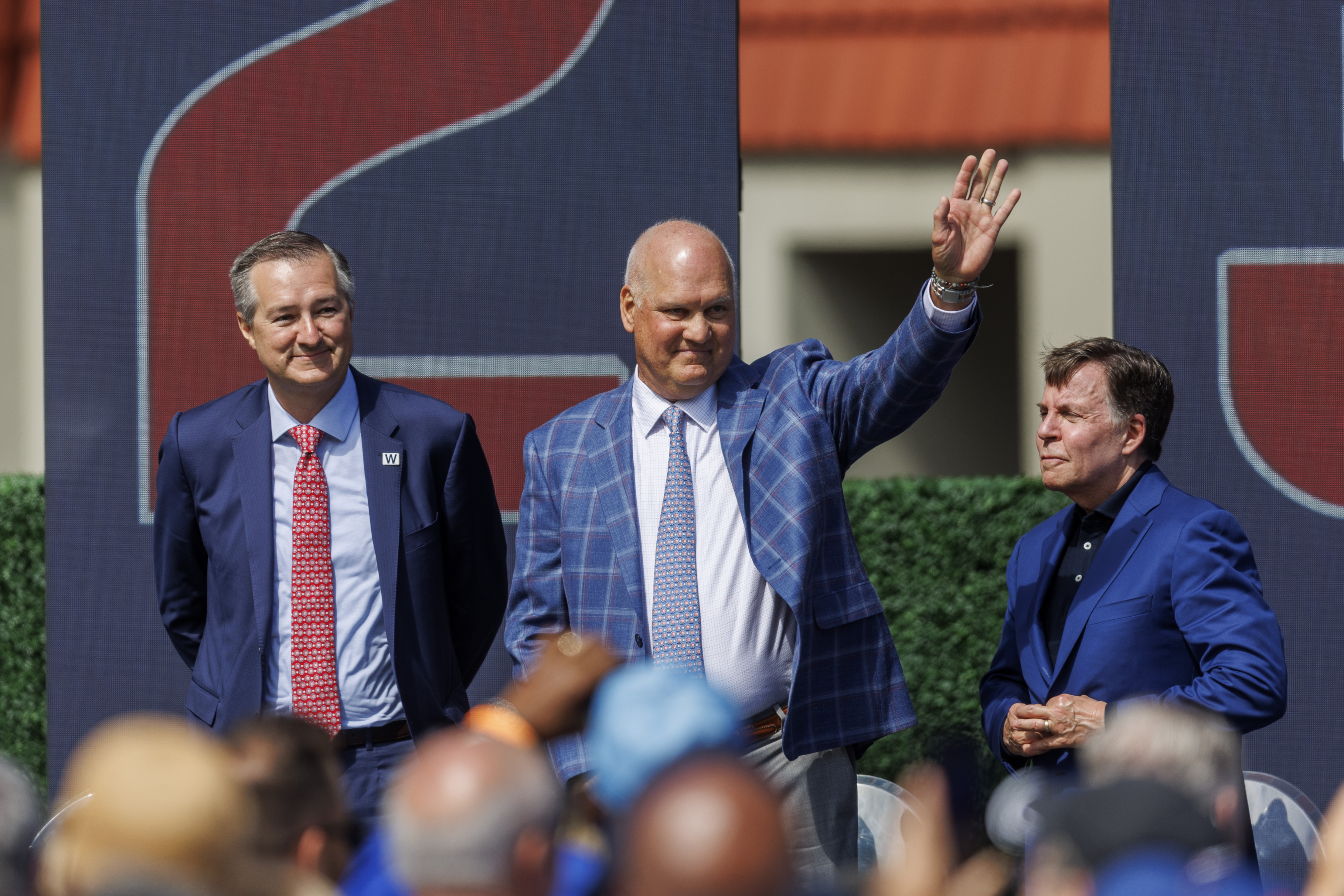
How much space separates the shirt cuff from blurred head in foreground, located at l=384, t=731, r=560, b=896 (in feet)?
5.25

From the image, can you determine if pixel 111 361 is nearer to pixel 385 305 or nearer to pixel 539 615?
pixel 385 305

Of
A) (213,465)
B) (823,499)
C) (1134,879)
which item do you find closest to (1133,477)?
(823,499)

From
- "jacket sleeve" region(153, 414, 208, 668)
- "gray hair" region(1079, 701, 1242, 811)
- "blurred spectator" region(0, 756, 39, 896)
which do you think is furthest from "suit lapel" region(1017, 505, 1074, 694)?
"blurred spectator" region(0, 756, 39, 896)

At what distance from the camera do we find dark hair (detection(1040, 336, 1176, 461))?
10.7 ft

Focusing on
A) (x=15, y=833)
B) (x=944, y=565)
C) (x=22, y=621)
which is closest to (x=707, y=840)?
(x=15, y=833)

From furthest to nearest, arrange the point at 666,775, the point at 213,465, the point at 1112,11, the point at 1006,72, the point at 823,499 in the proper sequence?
1. the point at 1006,72
2. the point at 1112,11
3. the point at 213,465
4. the point at 823,499
5. the point at 666,775

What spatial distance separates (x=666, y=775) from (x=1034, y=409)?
6.61m

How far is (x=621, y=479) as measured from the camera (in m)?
3.23

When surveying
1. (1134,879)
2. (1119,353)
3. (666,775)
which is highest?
(1119,353)

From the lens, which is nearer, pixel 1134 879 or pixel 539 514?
pixel 1134 879

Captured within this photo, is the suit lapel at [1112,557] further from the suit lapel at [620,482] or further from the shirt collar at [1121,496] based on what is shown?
the suit lapel at [620,482]

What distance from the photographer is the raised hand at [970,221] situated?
311 centimetres

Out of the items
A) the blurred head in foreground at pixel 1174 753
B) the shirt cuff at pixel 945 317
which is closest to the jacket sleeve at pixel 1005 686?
the shirt cuff at pixel 945 317

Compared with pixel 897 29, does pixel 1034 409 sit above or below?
below
